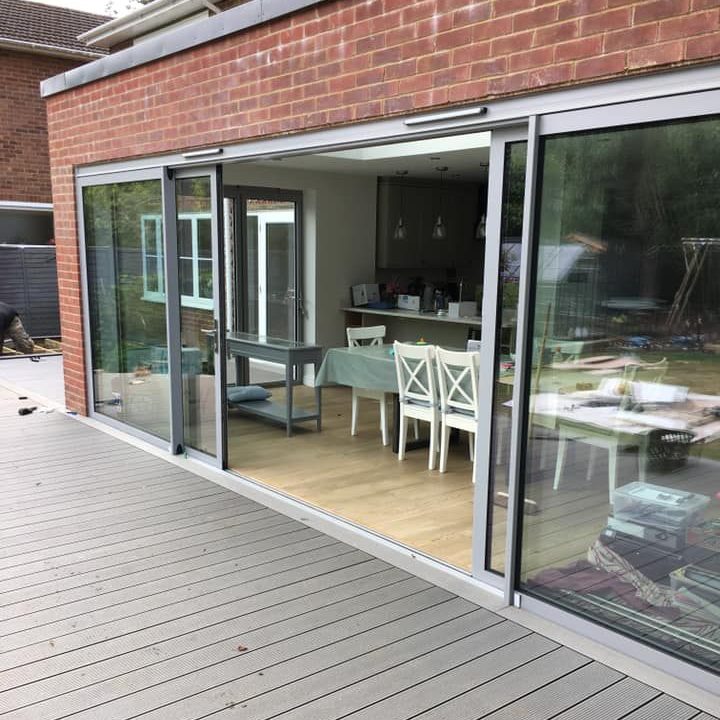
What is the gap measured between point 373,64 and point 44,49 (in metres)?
11.6

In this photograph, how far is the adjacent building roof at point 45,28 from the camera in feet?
42.6

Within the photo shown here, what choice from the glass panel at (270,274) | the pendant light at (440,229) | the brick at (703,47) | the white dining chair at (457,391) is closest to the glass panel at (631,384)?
the brick at (703,47)

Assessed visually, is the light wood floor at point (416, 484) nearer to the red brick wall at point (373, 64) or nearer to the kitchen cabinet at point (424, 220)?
the red brick wall at point (373, 64)

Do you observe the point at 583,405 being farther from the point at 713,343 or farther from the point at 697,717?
the point at 697,717

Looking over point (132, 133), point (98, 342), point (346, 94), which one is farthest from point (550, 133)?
point (98, 342)

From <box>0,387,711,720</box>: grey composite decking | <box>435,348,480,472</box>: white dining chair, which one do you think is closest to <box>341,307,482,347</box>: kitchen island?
<box>435,348,480,472</box>: white dining chair

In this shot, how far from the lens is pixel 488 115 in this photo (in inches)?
125

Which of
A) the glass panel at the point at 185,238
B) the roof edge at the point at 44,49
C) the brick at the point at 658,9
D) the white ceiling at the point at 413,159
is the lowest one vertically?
the glass panel at the point at 185,238

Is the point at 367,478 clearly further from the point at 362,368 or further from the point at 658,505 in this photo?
the point at 658,505

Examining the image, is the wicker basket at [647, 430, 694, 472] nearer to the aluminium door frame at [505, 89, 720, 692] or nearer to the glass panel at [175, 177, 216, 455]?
the aluminium door frame at [505, 89, 720, 692]

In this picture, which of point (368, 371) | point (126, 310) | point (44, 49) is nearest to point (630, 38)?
point (368, 371)

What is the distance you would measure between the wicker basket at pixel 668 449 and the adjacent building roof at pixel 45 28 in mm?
13463

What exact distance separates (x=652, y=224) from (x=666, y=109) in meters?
0.41

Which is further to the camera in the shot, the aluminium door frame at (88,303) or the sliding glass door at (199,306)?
the aluminium door frame at (88,303)
